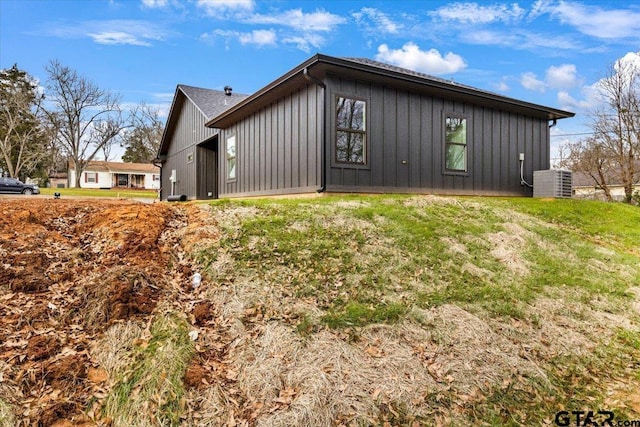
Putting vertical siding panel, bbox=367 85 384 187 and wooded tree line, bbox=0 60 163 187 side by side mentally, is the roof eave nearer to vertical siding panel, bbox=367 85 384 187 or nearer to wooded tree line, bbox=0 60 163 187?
vertical siding panel, bbox=367 85 384 187

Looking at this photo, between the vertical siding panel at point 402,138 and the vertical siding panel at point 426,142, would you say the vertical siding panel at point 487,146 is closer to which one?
the vertical siding panel at point 426,142

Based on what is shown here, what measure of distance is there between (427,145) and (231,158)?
5.75 meters

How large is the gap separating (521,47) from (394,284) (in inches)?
492

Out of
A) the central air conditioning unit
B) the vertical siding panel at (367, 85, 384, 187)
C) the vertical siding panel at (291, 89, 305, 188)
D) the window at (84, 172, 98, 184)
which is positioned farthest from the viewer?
the window at (84, 172, 98, 184)

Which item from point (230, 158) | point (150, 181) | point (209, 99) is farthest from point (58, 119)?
point (230, 158)

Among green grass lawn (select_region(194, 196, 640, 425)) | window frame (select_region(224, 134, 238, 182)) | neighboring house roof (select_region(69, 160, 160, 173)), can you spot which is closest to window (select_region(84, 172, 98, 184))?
neighboring house roof (select_region(69, 160, 160, 173))

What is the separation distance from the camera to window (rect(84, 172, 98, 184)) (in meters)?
39.5

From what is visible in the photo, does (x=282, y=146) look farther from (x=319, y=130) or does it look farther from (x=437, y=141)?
(x=437, y=141)

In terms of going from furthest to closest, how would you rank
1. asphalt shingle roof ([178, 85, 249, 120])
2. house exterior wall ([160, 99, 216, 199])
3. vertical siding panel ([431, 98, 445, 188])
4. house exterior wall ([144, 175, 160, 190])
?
house exterior wall ([144, 175, 160, 190]) < house exterior wall ([160, 99, 216, 199]) < asphalt shingle roof ([178, 85, 249, 120]) < vertical siding panel ([431, 98, 445, 188])

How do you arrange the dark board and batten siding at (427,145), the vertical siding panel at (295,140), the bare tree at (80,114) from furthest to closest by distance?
1. the bare tree at (80,114)
2. the vertical siding panel at (295,140)
3. the dark board and batten siding at (427,145)

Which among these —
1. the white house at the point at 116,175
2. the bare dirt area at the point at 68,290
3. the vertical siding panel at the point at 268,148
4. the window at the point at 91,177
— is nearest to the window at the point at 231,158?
the vertical siding panel at the point at 268,148

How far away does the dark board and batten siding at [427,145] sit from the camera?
805 centimetres

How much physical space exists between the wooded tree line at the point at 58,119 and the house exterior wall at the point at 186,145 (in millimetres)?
20967

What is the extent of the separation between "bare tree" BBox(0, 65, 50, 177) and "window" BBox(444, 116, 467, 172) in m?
34.8
